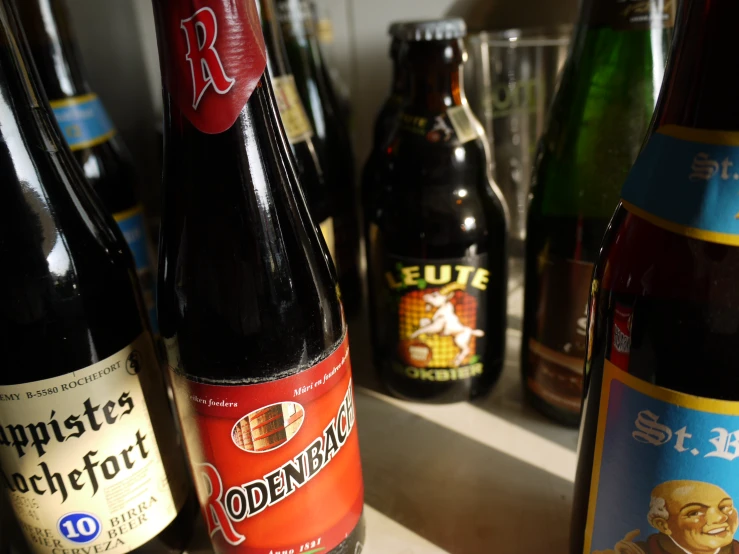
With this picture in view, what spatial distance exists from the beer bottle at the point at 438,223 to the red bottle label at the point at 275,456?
151mm

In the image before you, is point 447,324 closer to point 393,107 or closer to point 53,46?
point 393,107

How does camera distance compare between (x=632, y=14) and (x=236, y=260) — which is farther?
(x=632, y=14)

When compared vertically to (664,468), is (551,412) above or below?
below

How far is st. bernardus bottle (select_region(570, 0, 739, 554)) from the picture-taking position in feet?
0.91

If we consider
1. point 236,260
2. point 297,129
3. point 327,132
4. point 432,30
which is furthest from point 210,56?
point 327,132

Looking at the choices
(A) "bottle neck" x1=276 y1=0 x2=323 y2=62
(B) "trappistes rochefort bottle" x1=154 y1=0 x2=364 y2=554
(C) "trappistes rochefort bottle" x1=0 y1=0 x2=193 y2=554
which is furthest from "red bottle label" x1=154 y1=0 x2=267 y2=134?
(A) "bottle neck" x1=276 y1=0 x2=323 y2=62

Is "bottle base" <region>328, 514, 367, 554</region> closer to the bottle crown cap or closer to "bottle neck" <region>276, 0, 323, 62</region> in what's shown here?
the bottle crown cap

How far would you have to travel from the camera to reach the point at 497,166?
747 mm

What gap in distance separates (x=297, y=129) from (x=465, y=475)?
0.38m

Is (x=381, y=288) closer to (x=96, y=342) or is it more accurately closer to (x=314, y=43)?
(x=96, y=342)

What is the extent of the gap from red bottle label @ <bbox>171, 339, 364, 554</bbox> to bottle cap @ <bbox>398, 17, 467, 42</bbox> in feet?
0.86

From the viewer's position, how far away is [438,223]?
51 centimetres

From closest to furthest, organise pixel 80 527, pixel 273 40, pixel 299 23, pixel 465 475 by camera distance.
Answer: pixel 80 527 → pixel 465 475 → pixel 273 40 → pixel 299 23

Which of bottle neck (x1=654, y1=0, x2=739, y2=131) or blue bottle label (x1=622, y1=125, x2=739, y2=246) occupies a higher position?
bottle neck (x1=654, y1=0, x2=739, y2=131)
